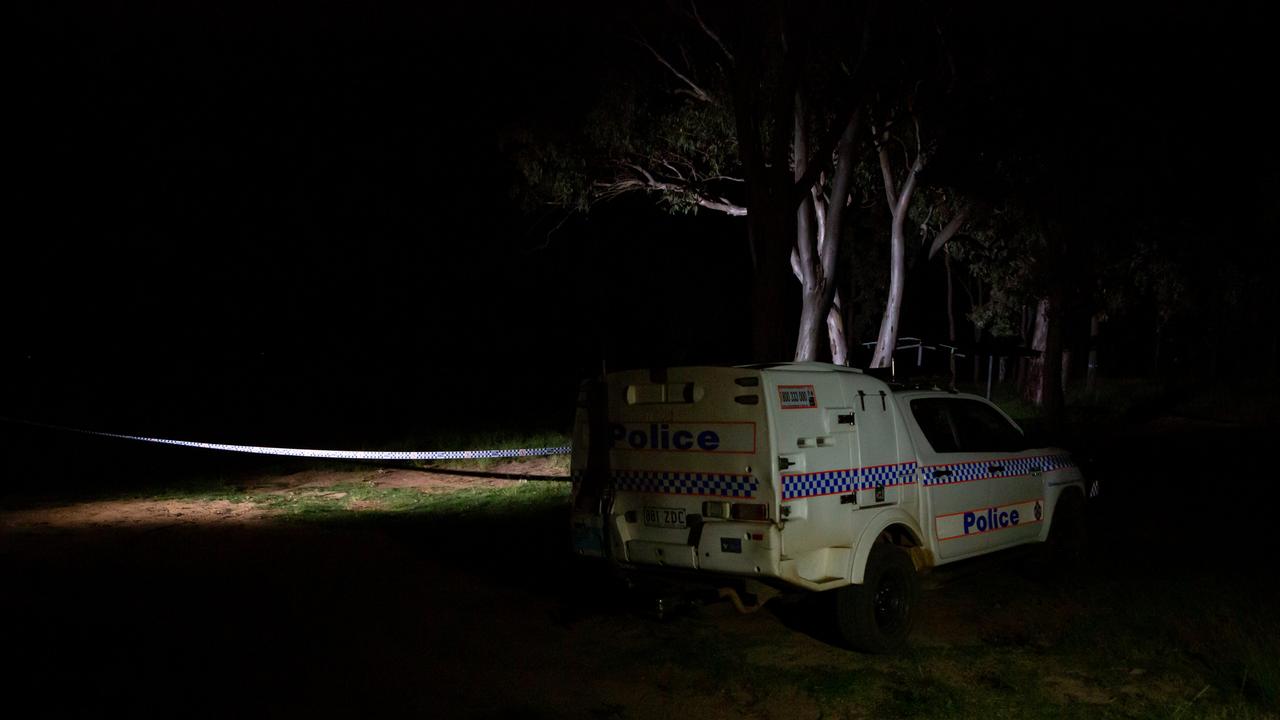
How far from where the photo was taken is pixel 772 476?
20.6 ft

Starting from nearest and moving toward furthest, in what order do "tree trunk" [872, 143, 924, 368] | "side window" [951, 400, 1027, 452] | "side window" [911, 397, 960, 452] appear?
"side window" [911, 397, 960, 452] < "side window" [951, 400, 1027, 452] < "tree trunk" [872, 143, 924, 368]

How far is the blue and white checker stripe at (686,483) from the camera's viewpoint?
642 cm

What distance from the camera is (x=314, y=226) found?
40719mm

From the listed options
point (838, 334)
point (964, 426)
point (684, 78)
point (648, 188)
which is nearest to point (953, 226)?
point (838, 334)

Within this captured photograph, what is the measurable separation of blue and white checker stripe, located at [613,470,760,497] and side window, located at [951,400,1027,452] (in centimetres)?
241

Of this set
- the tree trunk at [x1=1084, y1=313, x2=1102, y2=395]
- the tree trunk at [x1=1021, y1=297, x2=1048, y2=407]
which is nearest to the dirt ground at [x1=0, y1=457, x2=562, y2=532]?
the tree trunk at [x1=1021, y1=297, x2=1048, y2=407]

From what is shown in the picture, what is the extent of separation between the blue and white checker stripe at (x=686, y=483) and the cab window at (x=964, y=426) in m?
1.72

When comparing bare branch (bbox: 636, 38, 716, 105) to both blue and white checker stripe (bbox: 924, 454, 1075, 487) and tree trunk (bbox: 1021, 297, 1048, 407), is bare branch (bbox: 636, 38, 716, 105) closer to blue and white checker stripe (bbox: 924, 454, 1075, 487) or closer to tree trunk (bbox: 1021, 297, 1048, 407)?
blue and white checker stripe (bbox: 924, 454, 1075, 487)

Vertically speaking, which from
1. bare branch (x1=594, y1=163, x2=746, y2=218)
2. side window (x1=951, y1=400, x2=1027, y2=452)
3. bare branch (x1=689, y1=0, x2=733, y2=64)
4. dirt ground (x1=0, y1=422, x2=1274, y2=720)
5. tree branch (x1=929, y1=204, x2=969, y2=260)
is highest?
bare branch (x1=689, y1=0, x2=733, y2=64)

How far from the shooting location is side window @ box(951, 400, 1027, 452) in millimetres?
8164

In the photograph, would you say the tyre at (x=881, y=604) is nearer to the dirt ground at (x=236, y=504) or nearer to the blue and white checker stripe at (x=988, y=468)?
the blue and white checker stripe at (x=988, y=468)

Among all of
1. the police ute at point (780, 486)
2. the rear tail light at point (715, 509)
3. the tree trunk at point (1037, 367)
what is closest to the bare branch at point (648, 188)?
the tree trunk at point (1037, 367)

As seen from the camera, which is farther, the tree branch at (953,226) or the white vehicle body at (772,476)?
the tree branch at (953,226)

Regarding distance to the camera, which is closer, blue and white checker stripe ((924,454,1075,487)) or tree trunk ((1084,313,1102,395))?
blue and white checker stripe ((924,454,1075,487))
